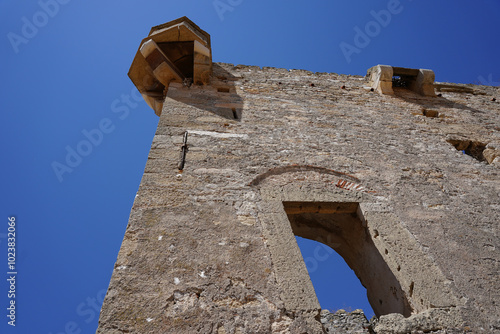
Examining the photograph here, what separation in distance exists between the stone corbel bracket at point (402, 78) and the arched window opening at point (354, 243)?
2.72 metres

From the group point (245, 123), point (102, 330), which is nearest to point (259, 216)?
point (102, 330)

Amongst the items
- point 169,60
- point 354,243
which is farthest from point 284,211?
point 169,60

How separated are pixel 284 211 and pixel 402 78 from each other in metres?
4.33

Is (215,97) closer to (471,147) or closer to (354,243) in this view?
(354,243)

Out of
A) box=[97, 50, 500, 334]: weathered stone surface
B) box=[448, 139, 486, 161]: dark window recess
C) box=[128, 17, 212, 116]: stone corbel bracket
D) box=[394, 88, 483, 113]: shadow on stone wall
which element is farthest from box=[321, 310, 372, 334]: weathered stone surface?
box=[394, 88, 483, 113]: shadow on stone wall

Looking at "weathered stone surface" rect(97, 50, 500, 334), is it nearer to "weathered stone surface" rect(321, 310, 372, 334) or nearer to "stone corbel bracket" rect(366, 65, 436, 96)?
"weathered stone surface" rect(321, 310, 372, 334)

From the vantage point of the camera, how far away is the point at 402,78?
19.3 feet

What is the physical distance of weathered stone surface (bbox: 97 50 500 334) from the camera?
2.07 meters

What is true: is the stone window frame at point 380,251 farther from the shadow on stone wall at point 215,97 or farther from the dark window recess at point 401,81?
the dark window recess at point 401,81

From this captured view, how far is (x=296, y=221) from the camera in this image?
392cm

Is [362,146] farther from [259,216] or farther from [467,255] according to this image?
[259,216]

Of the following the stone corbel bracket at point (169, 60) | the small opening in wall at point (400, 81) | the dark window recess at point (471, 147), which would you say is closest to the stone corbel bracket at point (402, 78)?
the small opening in wall at point (400, 81)

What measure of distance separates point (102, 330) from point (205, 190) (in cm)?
131

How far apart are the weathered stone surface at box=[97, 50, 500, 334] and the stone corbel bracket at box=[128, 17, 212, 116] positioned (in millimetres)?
319
